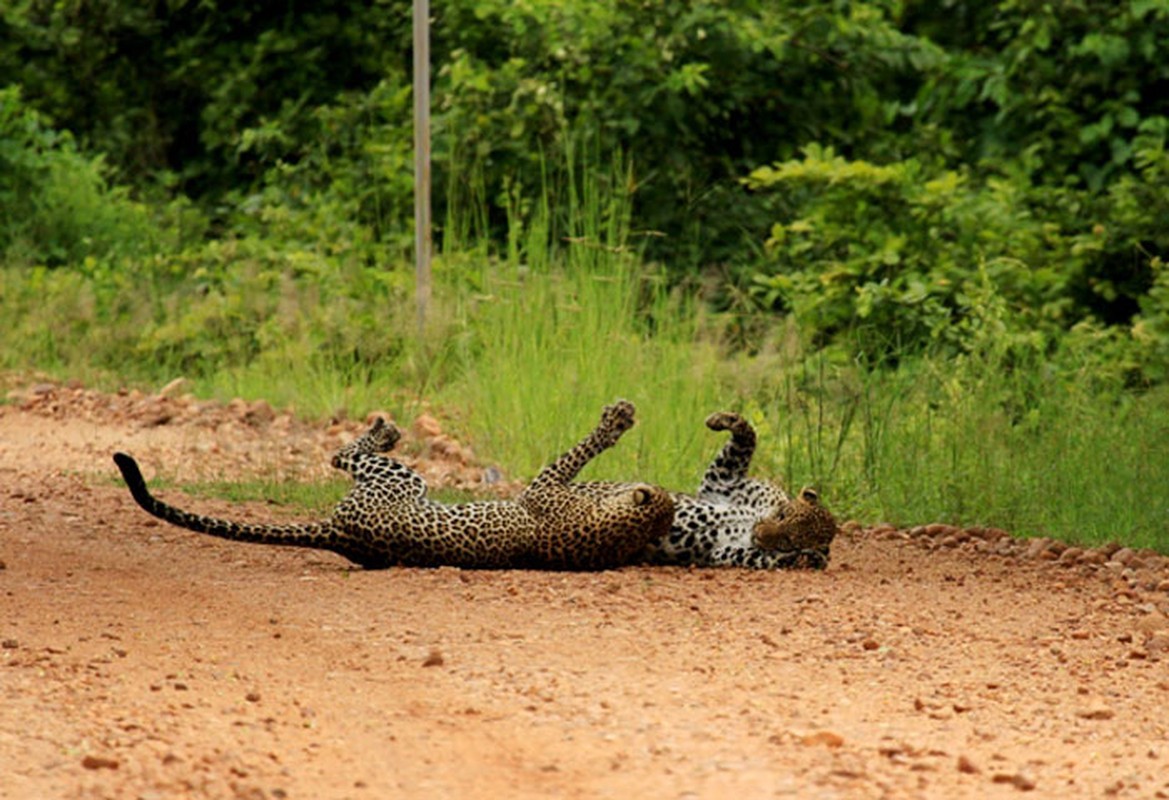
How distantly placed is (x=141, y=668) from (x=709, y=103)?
941 cm

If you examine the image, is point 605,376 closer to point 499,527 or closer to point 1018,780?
point 499,527

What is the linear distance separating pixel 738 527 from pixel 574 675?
5.86 ft

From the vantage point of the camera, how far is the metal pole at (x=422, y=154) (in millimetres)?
11812

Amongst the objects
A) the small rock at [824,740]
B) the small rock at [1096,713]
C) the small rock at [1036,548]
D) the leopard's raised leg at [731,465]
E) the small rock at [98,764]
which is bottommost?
the small rock at [1036,548]

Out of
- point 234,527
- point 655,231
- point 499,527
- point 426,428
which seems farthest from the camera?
point 655,231

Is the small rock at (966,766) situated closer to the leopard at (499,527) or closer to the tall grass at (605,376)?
the leopard at (499,527)

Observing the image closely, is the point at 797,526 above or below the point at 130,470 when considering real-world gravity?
below

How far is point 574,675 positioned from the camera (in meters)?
5.34

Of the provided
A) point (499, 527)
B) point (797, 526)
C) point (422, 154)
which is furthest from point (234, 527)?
point (422, 154)

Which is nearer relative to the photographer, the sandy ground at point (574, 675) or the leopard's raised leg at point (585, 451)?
the sandy ground at point (574, 675)

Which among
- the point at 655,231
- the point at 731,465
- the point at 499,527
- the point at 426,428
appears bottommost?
the point at 426,428

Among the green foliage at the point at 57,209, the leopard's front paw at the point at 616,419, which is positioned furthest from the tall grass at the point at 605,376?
the leopard's front paw at the point at 616,419

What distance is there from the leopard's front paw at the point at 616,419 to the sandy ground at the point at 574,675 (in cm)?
49

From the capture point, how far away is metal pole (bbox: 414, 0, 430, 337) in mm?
11812
